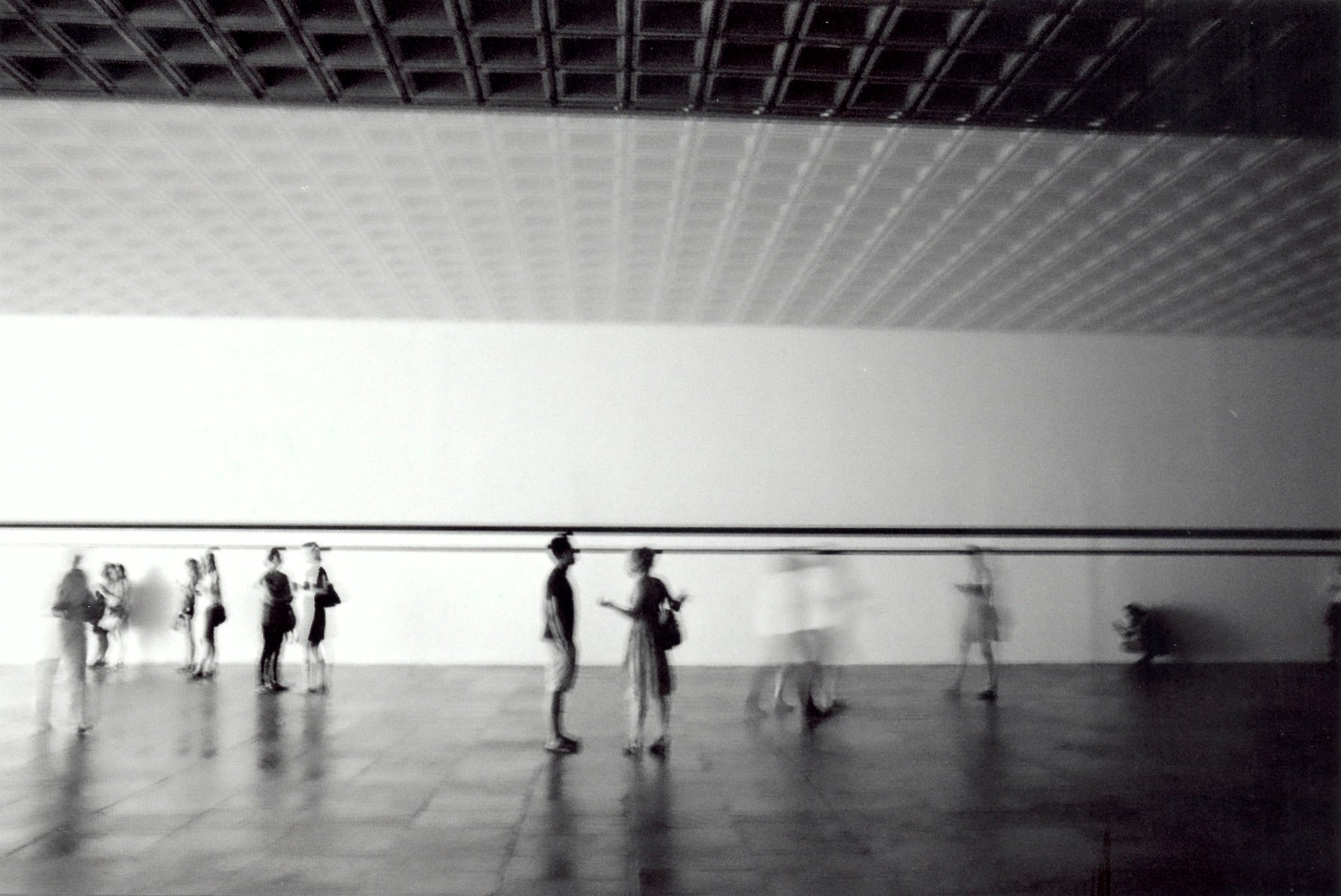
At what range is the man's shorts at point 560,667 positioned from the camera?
6.38 m

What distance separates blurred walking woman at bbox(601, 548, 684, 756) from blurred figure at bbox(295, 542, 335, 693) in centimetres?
413

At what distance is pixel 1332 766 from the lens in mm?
6160

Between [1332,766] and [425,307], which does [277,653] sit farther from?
[1332,766]

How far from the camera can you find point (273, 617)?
9.41m

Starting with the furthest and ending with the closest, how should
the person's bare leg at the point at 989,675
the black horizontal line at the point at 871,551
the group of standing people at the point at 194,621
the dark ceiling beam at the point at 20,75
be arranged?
the person's bare leg at the point at 989,675 → the group of standing people at the point at 194,621 → the dark ceiling beam at the point at 20,75 → the black horizontal line at the point at 871,551

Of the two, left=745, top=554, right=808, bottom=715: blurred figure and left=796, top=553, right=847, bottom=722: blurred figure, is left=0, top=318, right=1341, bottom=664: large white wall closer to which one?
left=796, top=553, right=847, bottom=722: blurred figure

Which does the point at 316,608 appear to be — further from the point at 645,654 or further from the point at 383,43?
the point at 383,43

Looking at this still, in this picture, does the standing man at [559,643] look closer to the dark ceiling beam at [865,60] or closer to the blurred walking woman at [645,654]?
the blurred walking woman at [645,654]

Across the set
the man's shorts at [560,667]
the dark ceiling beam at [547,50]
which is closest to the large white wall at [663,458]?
the man's shorts at [560,667]

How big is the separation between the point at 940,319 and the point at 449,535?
7.10 metres

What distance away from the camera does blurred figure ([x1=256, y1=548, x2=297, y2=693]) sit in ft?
30.8

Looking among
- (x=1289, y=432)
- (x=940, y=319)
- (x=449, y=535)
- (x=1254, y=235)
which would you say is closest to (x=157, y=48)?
(x=449, y=535)

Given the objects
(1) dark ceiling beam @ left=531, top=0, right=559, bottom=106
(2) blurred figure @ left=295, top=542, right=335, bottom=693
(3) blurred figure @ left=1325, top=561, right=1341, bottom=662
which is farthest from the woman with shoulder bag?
(3) blurred figure @ left=1325, top=561, right=1341, bottom=662

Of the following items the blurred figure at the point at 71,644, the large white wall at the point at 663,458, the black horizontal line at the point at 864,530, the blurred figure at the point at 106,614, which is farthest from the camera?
the blurred figure at the point at 106,614
